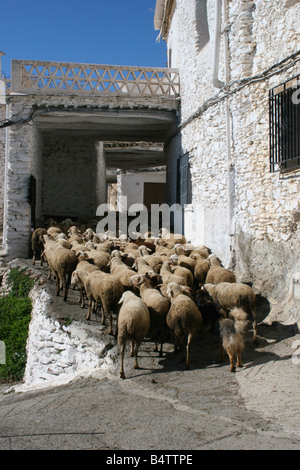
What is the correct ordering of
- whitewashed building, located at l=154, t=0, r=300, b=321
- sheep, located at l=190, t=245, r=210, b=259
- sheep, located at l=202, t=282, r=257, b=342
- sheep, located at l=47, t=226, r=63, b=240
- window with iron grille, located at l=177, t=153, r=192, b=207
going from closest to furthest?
sheep, located at l=202, t=282, r=257, b=342 → whitewashed building, located at l=154, t=0, r=300, b=321 → sheep, located at l=190, t=245, r=210, b=259 → window with iron grille, located at l=177, t=153, r=192, b=207 → sheep, located at l=47, t=226, r=63, b=240

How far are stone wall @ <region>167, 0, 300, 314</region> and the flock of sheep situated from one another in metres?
0.70

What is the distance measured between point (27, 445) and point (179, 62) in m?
12.5

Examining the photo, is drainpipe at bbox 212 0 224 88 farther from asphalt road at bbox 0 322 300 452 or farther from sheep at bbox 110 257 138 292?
asphalt road at bbox 0 322 300 452

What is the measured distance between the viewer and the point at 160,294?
23.5ft

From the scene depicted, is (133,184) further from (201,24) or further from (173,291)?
(173,291)

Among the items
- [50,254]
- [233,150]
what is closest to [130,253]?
[50,254]

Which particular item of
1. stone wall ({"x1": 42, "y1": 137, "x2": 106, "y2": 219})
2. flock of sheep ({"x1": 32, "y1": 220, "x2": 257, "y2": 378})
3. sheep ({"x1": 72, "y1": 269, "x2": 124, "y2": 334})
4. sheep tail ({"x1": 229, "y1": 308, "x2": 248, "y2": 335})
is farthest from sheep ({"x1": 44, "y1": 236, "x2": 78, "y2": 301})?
stone wall ({"x1": 42, "y1": 137, "x2": 106, "y2": 219})

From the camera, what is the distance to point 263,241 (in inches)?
332

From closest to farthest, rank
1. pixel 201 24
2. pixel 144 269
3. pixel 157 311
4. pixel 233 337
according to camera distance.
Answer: pixel 233 337
pixel 157 311
pixel 144 269
pixel 201 24

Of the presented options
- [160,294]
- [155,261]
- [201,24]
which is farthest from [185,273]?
A: [201,24]

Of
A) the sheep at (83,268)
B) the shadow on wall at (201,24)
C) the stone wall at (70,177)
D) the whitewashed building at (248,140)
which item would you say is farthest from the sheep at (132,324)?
the stone wall at (70,177)

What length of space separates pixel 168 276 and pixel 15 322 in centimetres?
413

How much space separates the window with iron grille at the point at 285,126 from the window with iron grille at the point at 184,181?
474 centimetres

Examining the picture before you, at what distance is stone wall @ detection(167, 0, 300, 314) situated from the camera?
7.75m
